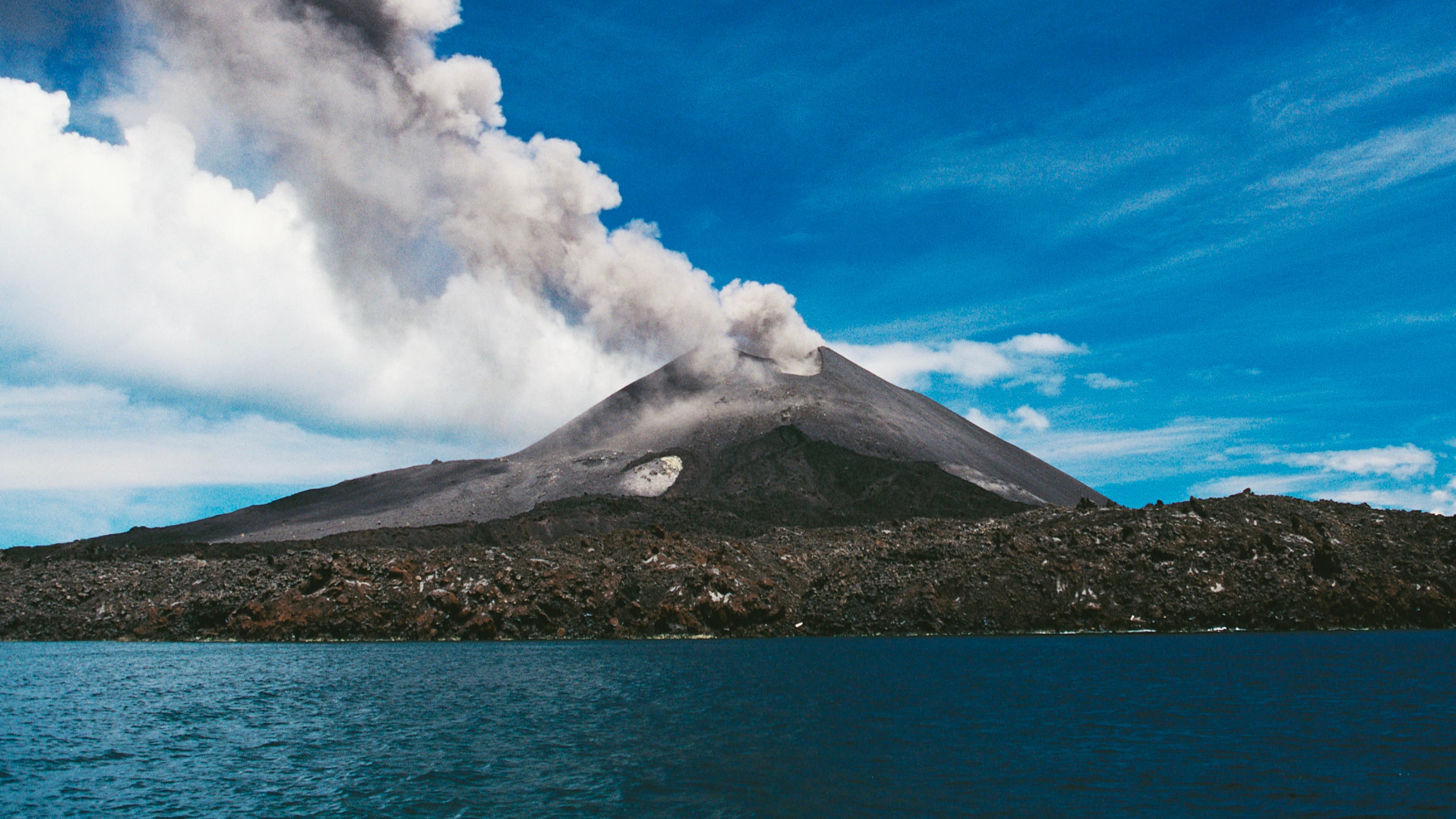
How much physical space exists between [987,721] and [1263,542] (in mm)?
94124

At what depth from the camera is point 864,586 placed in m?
118

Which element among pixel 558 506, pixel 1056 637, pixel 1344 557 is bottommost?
pixel 1056 637

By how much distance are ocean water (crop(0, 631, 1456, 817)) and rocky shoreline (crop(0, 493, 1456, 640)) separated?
4126 centimetres

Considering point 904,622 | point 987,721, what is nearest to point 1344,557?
point 904,622

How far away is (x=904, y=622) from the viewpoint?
111m

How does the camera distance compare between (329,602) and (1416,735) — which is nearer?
(1416,735)

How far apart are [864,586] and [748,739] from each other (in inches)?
3369

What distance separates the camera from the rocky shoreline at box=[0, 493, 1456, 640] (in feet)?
354

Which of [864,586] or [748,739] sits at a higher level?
[864,586]

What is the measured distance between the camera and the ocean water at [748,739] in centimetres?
2452

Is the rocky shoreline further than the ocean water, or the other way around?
the rocky shoreline

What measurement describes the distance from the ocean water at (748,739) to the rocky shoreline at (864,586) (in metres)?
41.3

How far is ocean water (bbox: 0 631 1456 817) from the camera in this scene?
80.4 feet

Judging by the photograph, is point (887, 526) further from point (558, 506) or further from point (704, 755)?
point (704, 755)
